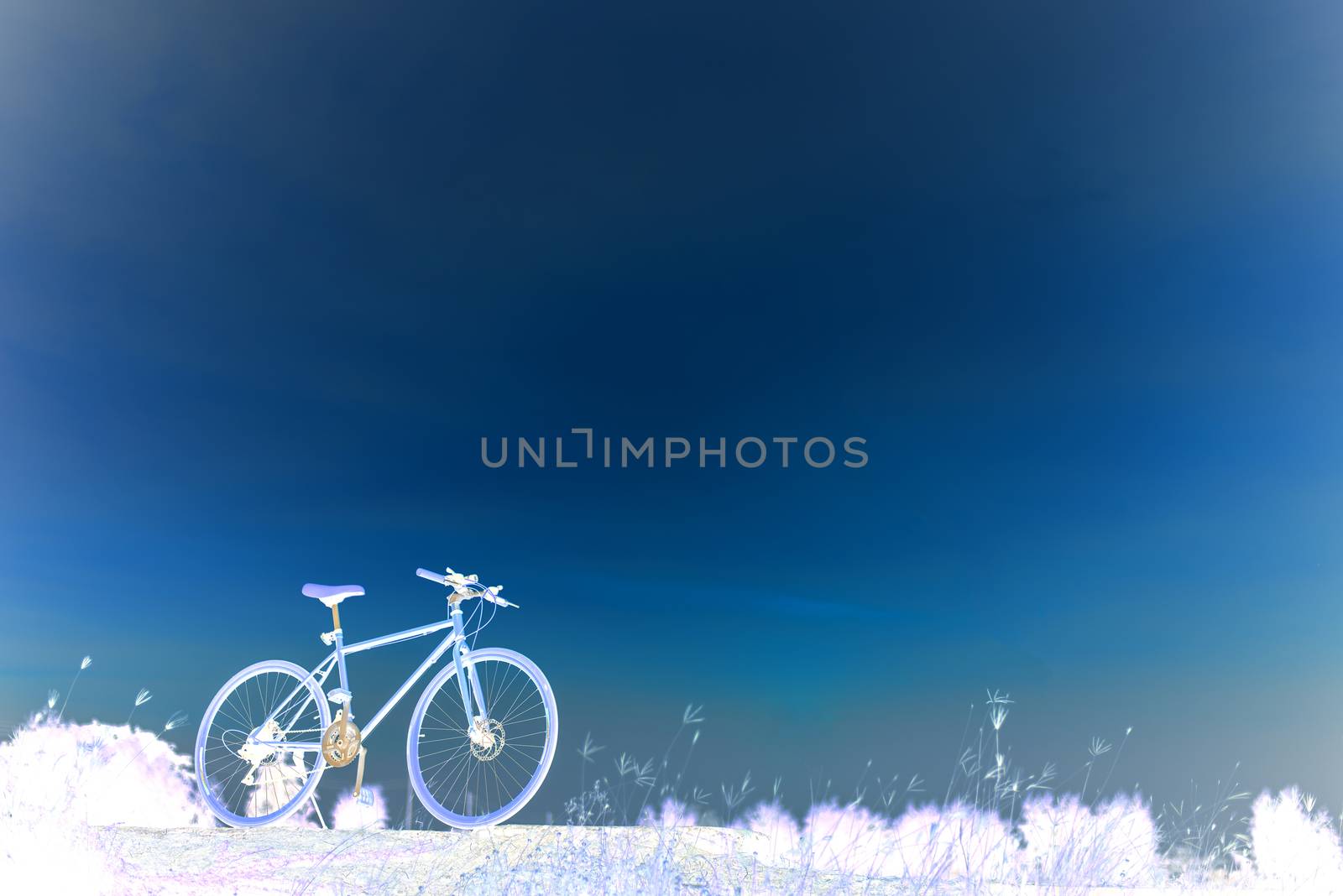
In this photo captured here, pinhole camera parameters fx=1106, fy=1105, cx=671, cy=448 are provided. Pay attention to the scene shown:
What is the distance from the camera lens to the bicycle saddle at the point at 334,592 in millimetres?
8273

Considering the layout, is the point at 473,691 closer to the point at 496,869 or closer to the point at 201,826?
the point at 496,869

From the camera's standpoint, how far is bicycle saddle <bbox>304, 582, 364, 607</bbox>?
8.27 m

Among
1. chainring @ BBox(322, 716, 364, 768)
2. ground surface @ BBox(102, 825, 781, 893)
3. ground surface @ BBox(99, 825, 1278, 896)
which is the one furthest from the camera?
chainring @ BBox(322, 716, 364, 768)

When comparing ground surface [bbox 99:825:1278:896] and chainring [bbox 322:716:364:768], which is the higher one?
chainring [bbox 322:716:364:768]

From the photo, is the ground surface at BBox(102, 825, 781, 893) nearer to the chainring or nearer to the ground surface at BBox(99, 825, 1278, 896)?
the ground surface at BBox(99, 825, 1278, 896)

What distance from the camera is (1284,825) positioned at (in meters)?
7.95

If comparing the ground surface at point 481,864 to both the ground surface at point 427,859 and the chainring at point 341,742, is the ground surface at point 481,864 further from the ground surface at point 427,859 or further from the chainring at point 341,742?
the chainring at point 341,742

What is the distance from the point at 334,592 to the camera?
27.2 feet

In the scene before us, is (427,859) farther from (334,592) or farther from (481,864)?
(334,592)

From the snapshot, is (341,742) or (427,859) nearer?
(427,859)

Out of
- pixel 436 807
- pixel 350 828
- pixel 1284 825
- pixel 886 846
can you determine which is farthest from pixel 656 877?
pixel 1284 825

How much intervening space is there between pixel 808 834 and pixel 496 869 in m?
1.72

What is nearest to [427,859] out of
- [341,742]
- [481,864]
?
[481,864]

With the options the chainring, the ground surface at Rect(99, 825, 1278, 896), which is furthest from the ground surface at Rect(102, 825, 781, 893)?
the chainring
